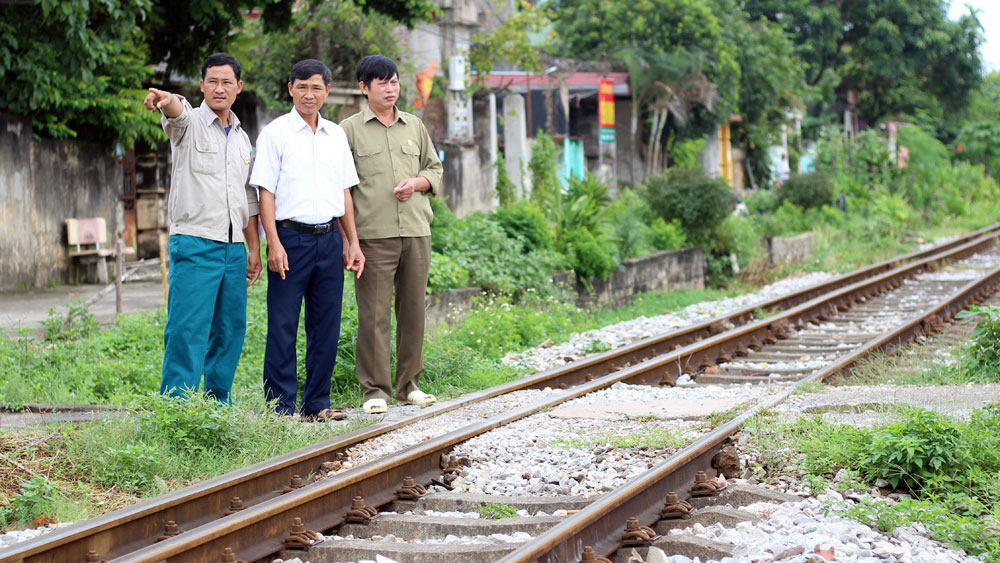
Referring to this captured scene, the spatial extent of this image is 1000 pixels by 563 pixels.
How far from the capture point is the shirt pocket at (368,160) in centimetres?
658

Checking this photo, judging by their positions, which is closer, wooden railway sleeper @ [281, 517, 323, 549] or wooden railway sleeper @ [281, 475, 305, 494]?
wooden railway sleeper @ [281, 517, 323, 549]

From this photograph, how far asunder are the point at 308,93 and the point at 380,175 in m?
0.71

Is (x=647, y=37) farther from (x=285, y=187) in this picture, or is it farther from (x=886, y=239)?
(x=285, y=187)

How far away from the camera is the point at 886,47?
138ft

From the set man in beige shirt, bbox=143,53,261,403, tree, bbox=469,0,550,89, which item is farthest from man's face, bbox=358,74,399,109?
tree, bbox=469,0,550,89

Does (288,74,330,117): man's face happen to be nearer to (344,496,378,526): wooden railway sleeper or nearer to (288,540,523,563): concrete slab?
(344,496,378,526): wooden railway sleeper

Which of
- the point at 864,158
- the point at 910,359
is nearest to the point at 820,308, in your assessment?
the point at 910,359

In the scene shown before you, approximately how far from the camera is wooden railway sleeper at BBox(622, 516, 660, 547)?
3.81m

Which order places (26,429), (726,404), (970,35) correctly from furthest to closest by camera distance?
(970,35) → (726,404) → (26,429)

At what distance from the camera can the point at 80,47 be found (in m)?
12.3

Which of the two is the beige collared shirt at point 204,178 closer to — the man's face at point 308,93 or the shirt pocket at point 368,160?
the man's face at point 308,93

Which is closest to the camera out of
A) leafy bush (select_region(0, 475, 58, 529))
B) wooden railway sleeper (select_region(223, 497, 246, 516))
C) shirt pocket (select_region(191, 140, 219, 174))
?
leafy bush (select_region(0, 475, 58, 529))

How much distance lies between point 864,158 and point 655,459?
26590 millimetres

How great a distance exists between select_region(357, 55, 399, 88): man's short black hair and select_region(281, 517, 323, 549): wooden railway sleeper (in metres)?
3.30
